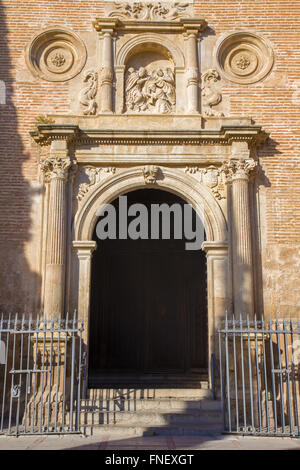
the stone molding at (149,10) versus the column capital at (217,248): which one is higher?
the stone molding at (149,10)

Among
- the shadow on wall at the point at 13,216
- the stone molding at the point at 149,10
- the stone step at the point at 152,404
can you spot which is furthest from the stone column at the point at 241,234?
the shadow on wall at the point at 13,216

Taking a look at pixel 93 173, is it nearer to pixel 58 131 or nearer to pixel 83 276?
pixel 58 131

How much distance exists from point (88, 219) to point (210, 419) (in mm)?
4130

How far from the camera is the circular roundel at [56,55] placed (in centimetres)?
1143

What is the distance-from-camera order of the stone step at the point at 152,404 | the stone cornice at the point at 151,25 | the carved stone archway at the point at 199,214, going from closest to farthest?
the stone step at the point at 152,404 < the carved stone archway at the point at 199,214 < the stone cornice at the point at 151,25

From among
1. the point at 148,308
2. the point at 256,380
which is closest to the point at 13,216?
the point at 148,308

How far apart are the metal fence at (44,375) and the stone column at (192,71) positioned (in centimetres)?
474

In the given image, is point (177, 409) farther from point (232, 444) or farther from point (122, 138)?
point (122, 138)

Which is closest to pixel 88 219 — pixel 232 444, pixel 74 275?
pixel 74 275

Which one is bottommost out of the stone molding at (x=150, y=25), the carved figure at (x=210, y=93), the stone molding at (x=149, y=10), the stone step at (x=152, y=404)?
the stone step at (x=152, y=404)

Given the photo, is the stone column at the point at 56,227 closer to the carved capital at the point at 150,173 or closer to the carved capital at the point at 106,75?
the carved capital at the point at 150,173

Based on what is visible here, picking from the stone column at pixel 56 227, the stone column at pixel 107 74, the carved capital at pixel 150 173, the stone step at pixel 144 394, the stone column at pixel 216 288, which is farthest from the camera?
the stone column at pixel 107 74

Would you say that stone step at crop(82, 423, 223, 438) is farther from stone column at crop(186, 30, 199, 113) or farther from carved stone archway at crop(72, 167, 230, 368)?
stone column at crop(186, 30, 199, 113)

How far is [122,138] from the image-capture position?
10.8 m
